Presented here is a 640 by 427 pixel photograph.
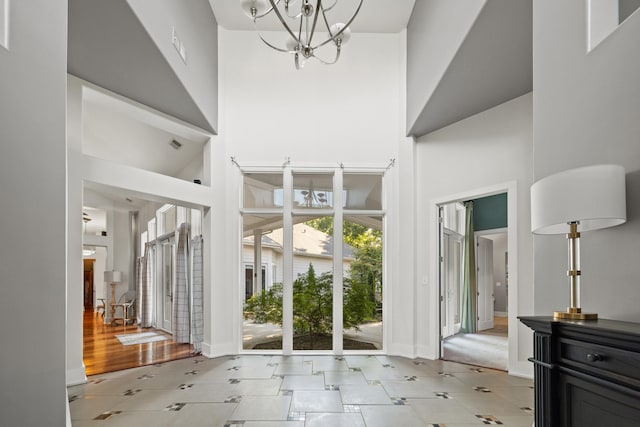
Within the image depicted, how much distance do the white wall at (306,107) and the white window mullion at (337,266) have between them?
0.41m

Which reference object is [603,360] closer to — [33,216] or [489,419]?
[489,419]

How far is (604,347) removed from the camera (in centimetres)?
169

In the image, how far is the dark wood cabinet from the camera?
158cm

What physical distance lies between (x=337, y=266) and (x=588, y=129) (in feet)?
15.0

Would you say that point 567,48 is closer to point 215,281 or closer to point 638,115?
point 638,115

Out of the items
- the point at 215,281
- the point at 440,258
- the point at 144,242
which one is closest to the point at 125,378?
the point at 215,281

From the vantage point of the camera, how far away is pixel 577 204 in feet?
6.16

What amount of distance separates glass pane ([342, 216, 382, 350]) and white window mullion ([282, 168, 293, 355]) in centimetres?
84

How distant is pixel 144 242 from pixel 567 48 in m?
10.8

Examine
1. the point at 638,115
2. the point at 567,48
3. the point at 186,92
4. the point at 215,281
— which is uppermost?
the point at 186,92

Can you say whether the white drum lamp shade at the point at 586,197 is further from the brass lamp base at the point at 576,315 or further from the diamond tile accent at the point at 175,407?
the diamond tile accent at the point at 175,407

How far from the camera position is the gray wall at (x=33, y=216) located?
84.9 inches

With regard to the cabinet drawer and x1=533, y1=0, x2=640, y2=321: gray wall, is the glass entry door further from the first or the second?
the cabinet drawer

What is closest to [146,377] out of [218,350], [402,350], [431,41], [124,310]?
[218,350]
